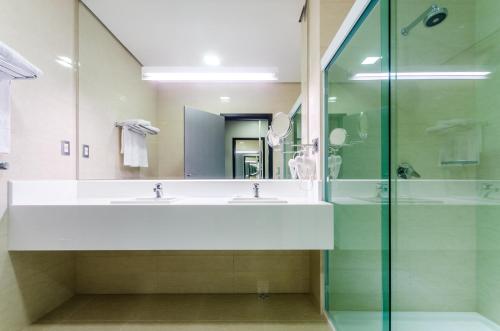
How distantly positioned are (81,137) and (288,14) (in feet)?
5.73

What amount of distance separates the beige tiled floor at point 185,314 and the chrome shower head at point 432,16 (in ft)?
5.54

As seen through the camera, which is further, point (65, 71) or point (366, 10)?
point (65, 71)

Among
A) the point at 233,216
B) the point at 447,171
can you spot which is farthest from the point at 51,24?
the point at 447,171

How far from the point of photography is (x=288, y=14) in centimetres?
193

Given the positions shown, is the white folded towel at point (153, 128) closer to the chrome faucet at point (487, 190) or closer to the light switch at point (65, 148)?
the light switch at point (65, 148)

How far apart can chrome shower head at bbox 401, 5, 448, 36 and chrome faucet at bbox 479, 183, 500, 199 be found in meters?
0.82

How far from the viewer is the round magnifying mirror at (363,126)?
1194 millimetres

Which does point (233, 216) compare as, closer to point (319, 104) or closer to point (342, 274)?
point (342, 274)

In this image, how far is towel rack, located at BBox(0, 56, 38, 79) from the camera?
1229mm

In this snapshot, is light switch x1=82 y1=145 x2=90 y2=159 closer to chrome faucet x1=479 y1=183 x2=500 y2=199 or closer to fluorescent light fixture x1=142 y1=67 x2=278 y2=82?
fluorescent light fixture x1=142 y1=67 x2=278 y2=82

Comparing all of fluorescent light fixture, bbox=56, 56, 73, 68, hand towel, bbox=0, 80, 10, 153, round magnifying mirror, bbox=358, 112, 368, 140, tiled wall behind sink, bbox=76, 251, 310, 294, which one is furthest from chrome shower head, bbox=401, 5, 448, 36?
fluorescent light fixture, bbox=56, 56, 73, 68

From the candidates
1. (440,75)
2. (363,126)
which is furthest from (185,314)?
(440,75)

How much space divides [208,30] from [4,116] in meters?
1.34

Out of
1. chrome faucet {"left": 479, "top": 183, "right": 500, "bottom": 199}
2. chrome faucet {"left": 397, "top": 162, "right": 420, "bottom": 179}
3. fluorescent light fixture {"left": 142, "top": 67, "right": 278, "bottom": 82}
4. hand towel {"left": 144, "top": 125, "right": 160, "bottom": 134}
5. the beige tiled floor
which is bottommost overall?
the beige tiled floor
